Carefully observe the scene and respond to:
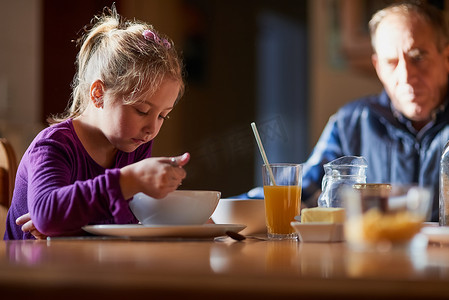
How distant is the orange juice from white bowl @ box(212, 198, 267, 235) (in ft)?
0.26

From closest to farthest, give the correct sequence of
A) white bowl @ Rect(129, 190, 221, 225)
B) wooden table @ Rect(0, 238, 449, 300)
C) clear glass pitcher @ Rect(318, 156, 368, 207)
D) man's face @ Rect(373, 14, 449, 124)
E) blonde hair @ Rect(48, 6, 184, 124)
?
wooden table @ Rect(0, 238, 449, 300)
white bowl @ Rect(129, 190, 221, 225)
clear glass pitcher @ Rect(318, 156, 368, 207)
blonde hair @ Rect(48, 6, 184, 124)
man's face @ Rect(373, 14, 449, 124)

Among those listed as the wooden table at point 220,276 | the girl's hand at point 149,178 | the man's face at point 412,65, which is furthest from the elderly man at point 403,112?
the wooden table at point 220,276

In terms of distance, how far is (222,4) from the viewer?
5.09 m

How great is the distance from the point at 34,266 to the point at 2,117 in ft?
10.6

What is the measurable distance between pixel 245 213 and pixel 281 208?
12 centimetres

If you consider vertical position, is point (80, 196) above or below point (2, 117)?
below

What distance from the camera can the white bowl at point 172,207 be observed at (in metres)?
1.08

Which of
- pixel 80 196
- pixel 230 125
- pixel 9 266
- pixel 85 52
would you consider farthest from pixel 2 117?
pixel 9 266

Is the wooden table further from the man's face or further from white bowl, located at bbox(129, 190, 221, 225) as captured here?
the man's face

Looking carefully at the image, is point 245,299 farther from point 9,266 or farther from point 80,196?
point 80,196

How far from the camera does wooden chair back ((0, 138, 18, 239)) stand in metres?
1.45

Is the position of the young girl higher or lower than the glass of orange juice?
higher

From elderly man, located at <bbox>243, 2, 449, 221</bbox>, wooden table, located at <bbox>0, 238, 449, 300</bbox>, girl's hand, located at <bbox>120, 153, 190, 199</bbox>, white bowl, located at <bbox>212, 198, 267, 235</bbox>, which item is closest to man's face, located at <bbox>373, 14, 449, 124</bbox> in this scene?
elderly man, located at <bbox>243, 2, 449, 221</bbox>

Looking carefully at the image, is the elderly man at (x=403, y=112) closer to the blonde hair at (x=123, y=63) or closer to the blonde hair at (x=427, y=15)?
the blonde hair at (x=427, y=15)
